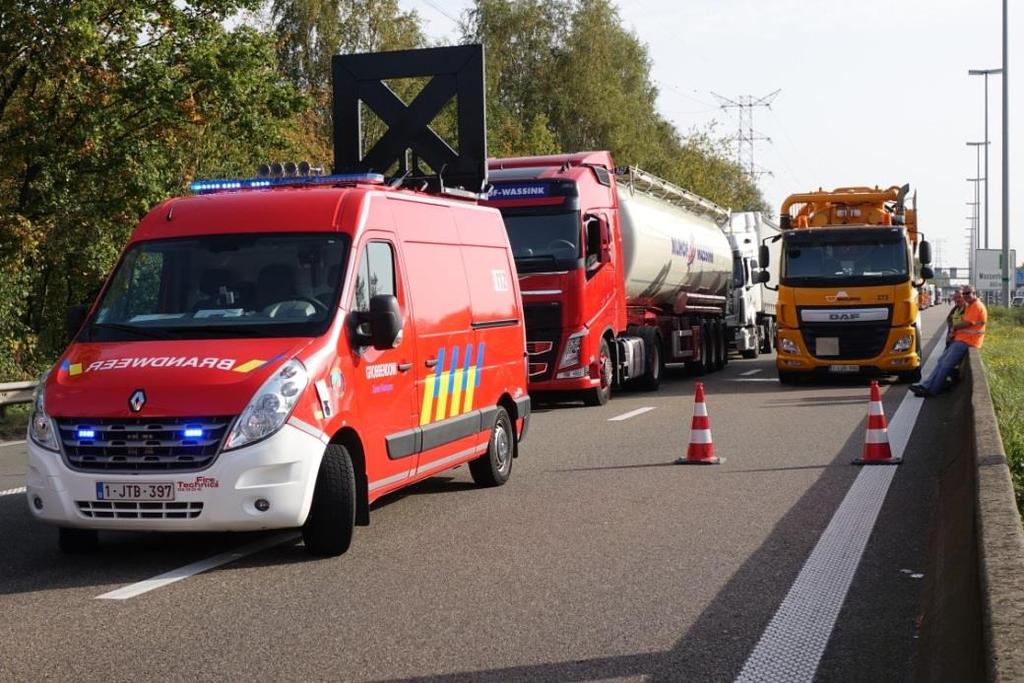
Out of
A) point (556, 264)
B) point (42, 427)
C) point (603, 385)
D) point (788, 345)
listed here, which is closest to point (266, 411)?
point (42, 427)

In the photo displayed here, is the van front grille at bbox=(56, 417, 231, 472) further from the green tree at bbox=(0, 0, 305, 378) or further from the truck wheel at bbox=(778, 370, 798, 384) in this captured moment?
the truck wheel at bbox=(778, 370, 798, 384)

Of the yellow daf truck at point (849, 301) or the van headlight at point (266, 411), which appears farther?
the yellow daf truck at point (849, 301)

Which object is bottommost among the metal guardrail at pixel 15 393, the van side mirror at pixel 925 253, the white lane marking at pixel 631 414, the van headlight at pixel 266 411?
the white lane marking at pixel 631 414

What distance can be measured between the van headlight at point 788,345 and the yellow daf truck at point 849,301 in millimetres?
17

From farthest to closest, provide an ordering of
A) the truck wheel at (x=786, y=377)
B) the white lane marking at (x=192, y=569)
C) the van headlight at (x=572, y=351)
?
the truck wheel at (x=786, y=377) < the van headlight at (x=572, y=351) < the white lane marking at (x=192, y=569)

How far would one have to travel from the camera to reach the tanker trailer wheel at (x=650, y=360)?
23.7 m

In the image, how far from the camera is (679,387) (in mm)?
25234

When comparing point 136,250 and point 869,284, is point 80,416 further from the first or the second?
point 869,284

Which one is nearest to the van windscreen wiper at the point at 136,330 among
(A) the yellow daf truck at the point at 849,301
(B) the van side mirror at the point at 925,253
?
(A) the yellow daf truck at the point at 849,301

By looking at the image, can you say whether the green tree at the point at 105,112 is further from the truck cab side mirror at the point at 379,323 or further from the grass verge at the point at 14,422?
the truck cab side mirror at the point at 379,323

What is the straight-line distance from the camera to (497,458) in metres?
11.4

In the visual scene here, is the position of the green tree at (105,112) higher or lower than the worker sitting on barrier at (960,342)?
higher

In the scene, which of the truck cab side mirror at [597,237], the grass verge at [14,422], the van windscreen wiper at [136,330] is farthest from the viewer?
the truck cab side mirror at [597,237]

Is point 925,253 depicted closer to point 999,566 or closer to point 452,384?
point 452,384
